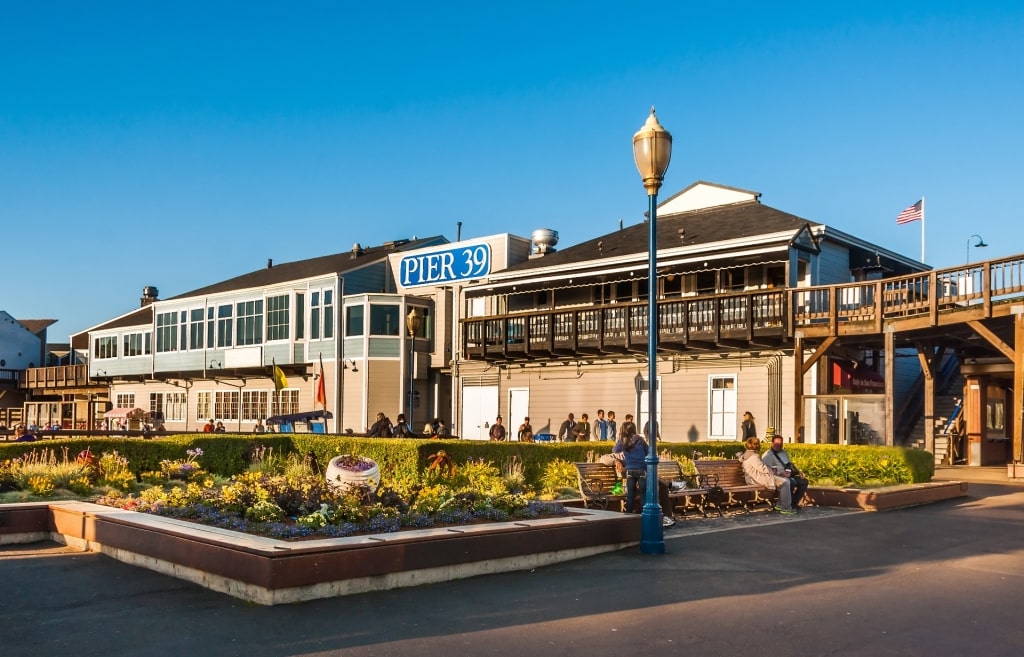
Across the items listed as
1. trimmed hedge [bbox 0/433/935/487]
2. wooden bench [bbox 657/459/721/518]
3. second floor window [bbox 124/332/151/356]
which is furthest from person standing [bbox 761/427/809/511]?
second floor window [bbox 124/332/151/356]

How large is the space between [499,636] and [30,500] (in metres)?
8.70

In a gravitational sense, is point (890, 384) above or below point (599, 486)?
above

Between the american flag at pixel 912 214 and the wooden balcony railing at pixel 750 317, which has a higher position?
the american flag at pixel 912 214

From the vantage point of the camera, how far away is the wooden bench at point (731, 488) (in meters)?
15.8

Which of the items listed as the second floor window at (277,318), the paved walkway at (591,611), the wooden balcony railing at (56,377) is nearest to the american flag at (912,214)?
the paved walkway at (591,611)

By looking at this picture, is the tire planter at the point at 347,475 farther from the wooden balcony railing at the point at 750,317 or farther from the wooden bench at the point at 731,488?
the wooden balcony railing at the point at 750,317

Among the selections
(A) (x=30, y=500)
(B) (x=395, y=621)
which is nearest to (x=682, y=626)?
(B) (x=395, y=621)

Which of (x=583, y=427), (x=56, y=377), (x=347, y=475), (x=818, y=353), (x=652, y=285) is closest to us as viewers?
(x=652, y=285)

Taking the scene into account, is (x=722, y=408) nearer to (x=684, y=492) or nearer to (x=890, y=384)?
(x=890, y=384)

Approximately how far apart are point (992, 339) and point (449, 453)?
41.4 ft

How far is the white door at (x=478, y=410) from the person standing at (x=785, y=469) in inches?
729

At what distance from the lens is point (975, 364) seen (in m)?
28.2

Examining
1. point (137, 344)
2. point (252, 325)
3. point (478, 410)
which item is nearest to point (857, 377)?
point (478, 410)

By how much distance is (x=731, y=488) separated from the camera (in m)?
16.0
